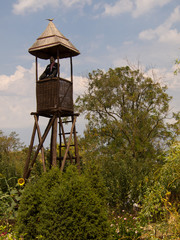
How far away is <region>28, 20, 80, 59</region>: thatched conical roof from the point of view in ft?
38.1

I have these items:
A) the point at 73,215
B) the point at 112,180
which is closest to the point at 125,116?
the point at 112,180

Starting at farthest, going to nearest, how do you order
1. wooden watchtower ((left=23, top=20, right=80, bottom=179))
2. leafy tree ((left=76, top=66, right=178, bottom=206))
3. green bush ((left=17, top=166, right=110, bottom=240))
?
leafy tree ((left=76, top=66, right=178, bottom=206)), wooden watchtower ((left=23, top=20, right=80, bottom=179)), green bush ((left=17, top=166, right=110, bottom=240))

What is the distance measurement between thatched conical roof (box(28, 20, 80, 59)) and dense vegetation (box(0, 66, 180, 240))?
4.31 meters

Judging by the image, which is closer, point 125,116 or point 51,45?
point 51,45

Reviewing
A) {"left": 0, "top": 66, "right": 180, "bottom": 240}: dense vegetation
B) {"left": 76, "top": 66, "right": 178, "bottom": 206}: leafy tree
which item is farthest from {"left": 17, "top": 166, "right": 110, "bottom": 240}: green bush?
{"left": 76, "top": 66, "right": 178, "bottom": 206}: leafy tree

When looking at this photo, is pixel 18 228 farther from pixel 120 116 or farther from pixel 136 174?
pixel 120 116

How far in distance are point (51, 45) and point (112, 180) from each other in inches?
208

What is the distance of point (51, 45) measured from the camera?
11477 millimetres

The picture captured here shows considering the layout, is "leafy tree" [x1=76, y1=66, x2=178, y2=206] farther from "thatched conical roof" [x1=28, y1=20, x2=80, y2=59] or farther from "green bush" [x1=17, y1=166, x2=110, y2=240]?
"green bush" [x1=17, y1=166, x2=110, y2=240]

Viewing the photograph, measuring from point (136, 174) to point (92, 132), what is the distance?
6848 mm

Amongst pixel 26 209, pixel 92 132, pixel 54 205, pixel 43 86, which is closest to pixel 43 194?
pixel 26 209

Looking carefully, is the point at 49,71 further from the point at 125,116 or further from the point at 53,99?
the point at 125,116

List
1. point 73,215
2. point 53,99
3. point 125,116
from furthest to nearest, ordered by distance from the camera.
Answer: point 125,116, point 53,99, point 73,215

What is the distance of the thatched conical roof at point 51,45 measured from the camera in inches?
457
